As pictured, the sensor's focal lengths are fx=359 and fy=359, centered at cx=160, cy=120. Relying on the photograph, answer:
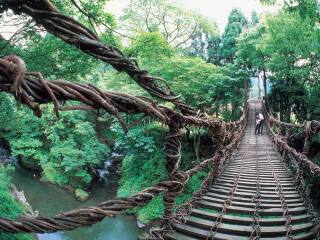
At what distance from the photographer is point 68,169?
16.2 m

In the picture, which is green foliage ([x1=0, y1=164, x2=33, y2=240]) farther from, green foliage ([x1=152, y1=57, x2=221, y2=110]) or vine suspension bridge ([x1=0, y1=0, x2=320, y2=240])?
green foliage ([x1=152, y1=57, x2=221, y2=110])

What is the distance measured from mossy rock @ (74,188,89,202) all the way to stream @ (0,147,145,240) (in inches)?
7.4

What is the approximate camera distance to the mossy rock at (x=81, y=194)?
15.6 metres

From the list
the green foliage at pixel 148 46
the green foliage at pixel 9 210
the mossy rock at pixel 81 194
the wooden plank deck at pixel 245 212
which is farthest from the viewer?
the mossy rock at pixel 81 194

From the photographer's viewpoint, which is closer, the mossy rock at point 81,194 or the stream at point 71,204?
the stream at point 71,204

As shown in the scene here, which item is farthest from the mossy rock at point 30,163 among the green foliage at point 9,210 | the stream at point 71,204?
the green foliage at point 9,210

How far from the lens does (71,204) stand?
15.1m

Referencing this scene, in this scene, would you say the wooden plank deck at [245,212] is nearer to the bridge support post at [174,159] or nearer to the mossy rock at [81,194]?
the bridge support post at [174,159]

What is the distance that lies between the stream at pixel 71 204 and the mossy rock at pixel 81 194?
0.19 metres

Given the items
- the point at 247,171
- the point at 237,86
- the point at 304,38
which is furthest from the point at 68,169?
the point at 247,171

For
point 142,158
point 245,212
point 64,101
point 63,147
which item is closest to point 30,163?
point 63,147

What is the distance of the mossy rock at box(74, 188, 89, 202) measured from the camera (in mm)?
15622

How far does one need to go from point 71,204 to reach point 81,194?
0.82 metres

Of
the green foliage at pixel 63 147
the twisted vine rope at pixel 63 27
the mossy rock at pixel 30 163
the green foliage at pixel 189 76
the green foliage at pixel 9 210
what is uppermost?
the green foliage at pixel 189 76
